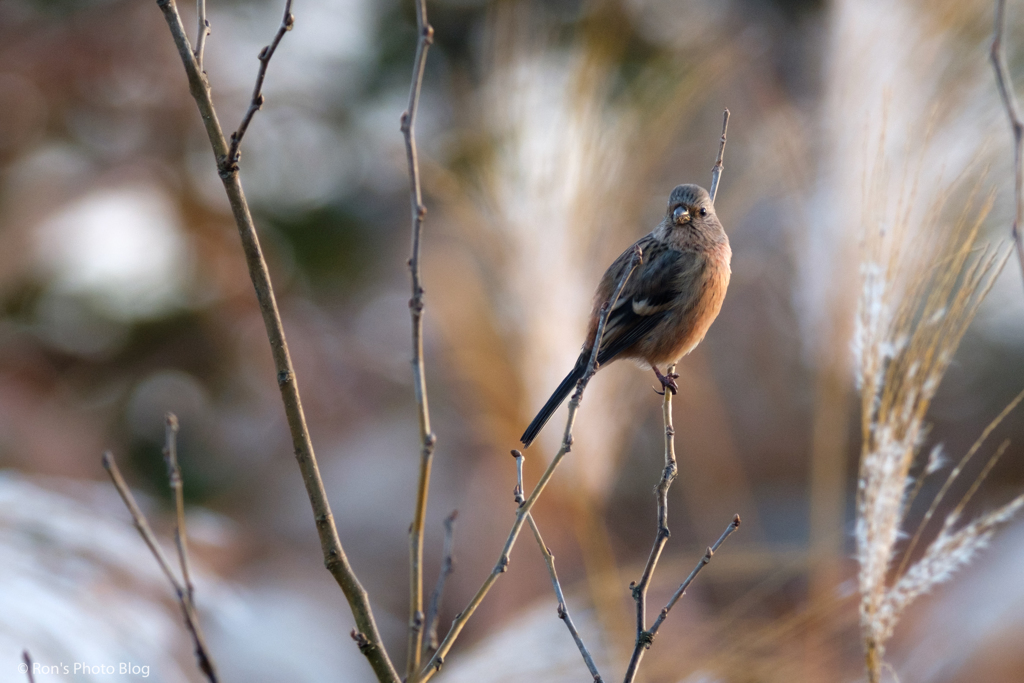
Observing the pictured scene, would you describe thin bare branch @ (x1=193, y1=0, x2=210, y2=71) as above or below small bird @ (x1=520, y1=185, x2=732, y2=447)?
below

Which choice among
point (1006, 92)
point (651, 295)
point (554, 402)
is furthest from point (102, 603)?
point (1006, 92)

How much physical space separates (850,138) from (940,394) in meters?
2.78

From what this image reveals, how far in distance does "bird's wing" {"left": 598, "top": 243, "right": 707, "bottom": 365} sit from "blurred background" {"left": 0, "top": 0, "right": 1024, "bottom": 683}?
31 centimetres

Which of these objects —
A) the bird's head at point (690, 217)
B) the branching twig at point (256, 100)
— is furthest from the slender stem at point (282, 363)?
the bird's head at point (690, 217)

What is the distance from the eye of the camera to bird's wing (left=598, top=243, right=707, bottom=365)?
6.11 ft

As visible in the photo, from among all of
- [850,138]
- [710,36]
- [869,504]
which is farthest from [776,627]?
[710,36]

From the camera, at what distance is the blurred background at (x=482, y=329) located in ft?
6.66

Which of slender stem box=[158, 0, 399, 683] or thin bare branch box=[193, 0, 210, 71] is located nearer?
slender stem box=[158, 0, 399, 683]

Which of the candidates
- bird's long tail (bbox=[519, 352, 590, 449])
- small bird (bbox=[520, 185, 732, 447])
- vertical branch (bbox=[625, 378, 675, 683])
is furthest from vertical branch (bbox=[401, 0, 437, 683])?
small bird (bbox=[520, 185, 732, 447])

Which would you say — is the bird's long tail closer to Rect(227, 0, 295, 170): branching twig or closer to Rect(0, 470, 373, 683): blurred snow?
Rect(227, 0, 295, 170): branching twig

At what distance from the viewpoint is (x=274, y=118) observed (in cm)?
480

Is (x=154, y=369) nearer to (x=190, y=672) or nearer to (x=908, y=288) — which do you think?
(x=190, y=672)

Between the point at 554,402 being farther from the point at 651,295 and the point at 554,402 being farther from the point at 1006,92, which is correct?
the point at 1006,92

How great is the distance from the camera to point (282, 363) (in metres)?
0.95
